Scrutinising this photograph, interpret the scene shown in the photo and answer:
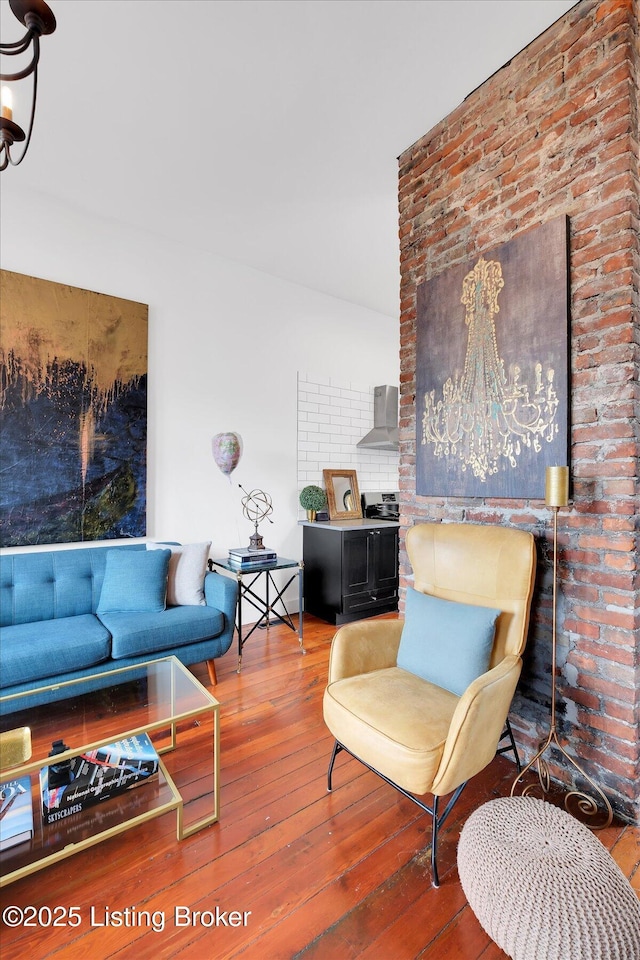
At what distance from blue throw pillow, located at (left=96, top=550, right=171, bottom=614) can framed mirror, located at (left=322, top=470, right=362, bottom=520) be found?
6.14 feet

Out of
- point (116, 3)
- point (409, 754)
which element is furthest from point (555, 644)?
point (116, 3)

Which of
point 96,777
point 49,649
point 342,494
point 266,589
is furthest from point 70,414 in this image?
point 342,494

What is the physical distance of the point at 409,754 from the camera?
1434 mm

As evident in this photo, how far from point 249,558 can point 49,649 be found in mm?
1343

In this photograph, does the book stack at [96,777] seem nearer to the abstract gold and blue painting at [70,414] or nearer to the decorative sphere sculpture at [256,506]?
the abstract gold and blue painting at [70,414]

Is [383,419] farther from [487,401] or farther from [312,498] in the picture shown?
[487,401]

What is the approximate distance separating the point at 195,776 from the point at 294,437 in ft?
9.21

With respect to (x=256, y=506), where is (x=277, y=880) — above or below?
below

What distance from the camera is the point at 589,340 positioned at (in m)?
1.81

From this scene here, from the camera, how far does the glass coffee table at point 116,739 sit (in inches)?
55.2

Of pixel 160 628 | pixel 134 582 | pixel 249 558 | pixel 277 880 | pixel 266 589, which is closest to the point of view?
pixel 277 880

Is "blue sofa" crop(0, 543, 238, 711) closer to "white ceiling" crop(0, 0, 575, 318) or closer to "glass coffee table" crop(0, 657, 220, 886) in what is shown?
"glass coffee table" crop(0, 657, 220, 886)

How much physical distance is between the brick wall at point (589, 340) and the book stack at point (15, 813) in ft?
6.33

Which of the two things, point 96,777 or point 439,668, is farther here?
point 439,668
